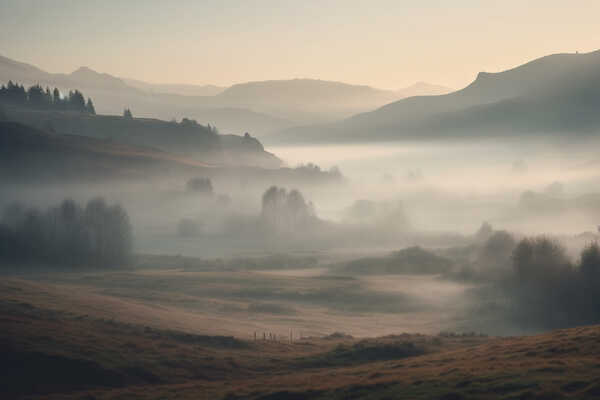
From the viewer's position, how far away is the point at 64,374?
13300cm

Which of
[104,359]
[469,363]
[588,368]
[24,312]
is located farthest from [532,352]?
[24,312]

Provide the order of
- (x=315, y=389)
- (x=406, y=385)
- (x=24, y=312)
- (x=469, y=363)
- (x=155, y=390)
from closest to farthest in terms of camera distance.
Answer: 1. (x=406, y=385)
2. (x=315, y=389)
3. (x=469, y=363)
4. (x=155, y=390)
5. (x=24, y=312)

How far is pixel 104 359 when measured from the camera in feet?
463

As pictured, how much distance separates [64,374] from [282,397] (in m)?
55.8

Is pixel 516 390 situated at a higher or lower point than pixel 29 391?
higher

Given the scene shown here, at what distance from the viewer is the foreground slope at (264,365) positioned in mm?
85500

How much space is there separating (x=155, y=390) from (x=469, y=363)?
162 ft

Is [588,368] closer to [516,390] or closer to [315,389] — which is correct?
[516,390]

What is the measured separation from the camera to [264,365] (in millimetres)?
148500

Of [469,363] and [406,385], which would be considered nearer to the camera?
[406,385]

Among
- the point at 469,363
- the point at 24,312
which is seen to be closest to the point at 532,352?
the point at 469,363

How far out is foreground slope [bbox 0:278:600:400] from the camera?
8550 cm

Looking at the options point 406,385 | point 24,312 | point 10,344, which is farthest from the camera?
point 24,312

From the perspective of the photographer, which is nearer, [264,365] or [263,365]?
[263,365]
